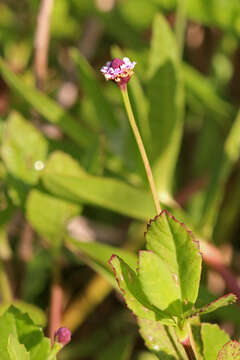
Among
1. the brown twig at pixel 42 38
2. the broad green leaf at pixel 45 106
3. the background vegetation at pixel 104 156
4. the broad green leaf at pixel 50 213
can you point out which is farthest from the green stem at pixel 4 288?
the brown twig at pixel 42 38

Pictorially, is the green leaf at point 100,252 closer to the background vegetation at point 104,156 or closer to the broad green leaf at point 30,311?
the background vegetation at point 104,156

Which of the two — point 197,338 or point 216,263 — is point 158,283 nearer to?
point 197,338

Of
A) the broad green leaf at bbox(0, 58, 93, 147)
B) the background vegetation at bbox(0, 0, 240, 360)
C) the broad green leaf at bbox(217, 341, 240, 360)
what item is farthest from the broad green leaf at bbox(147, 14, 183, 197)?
the broad green leaf at bbox(217, 341, 240, 360)

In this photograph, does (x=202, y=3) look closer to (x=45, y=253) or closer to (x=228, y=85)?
(x=228, y=85)

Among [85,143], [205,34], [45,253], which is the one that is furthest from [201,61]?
[45,253]

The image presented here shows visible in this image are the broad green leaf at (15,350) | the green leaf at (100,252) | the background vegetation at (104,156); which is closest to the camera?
the broad green leaf at (15,350)

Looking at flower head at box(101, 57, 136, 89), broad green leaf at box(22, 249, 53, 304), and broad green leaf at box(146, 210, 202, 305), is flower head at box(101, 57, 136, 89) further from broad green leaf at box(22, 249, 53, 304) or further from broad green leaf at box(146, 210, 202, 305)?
broad green leaf at box(22, 249, 53, 304)
